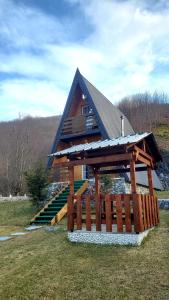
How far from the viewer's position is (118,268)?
570cm

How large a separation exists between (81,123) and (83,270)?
13.3 m

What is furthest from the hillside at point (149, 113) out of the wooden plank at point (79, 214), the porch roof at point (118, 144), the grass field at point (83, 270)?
the grass field at point (83, 270)

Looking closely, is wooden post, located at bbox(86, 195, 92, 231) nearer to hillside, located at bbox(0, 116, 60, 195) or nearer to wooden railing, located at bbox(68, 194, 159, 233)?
wooden railing, located at bbox(68, 194, 159, 233)

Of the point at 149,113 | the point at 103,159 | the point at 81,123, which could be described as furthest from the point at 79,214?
the point at 149,113

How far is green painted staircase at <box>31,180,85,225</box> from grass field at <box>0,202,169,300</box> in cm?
350

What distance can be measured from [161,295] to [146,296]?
22 centimetres

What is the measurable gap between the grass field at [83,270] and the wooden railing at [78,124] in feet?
33.7

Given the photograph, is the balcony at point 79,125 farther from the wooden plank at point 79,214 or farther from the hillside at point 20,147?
the hillside at point 20,147

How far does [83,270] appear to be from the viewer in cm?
573

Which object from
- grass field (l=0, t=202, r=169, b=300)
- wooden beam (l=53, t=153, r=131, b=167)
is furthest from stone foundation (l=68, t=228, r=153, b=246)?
wooden beam (l=53, t=153, r=131, b=167)

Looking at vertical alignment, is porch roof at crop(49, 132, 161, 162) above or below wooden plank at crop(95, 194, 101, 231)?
above

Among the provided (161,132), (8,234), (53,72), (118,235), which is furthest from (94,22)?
(161,132)

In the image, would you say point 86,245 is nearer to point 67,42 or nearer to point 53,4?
point 67,42

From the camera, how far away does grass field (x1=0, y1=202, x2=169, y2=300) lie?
187 inches
